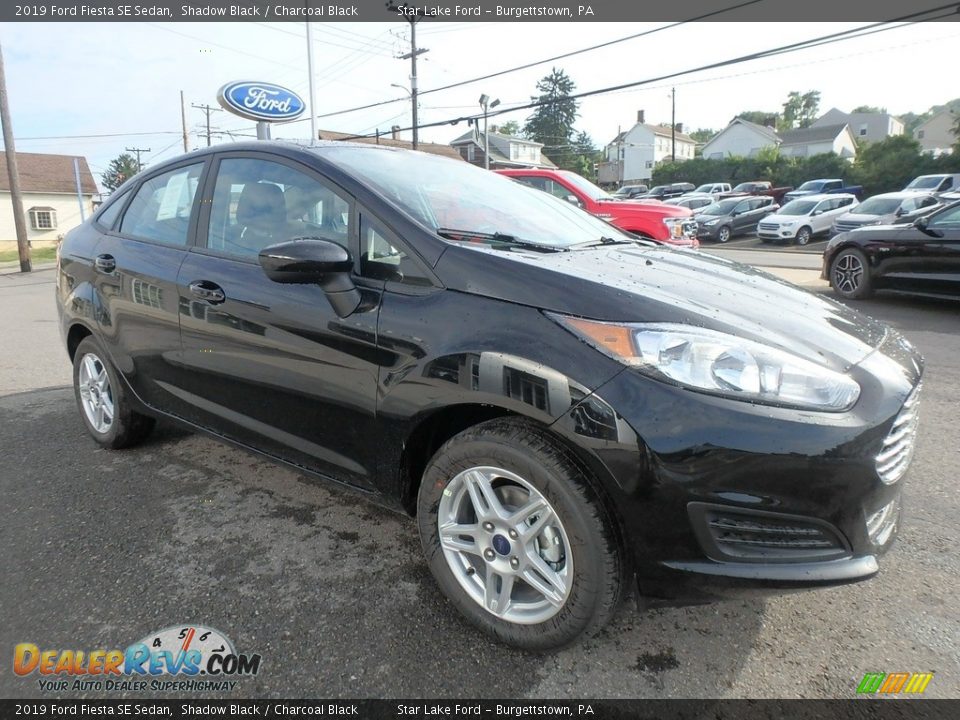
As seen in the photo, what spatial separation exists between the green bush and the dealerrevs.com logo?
39.4 meters

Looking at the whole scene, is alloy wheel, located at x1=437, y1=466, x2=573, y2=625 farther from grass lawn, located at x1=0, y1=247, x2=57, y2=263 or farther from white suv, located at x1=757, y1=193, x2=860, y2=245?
Result: grass lawn, located at x1=0, y1=247, x2=57, y2=263

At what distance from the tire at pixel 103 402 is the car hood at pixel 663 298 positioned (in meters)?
2.44

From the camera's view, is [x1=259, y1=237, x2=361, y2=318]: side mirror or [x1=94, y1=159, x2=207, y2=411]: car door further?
[x1=94, y1=159, x2=207, y2=411]: car door

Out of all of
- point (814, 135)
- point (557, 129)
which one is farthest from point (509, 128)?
point (814, 135)

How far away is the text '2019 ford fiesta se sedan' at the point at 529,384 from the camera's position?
67.7 inches

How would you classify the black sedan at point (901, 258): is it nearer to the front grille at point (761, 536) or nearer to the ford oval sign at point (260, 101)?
the front grille at point (761, 536)

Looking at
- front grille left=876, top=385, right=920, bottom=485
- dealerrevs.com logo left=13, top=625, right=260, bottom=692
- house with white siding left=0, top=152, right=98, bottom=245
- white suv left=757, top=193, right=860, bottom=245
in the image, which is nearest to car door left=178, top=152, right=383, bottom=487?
dealerrevs.com logo left=13, top=625, right=260, bottom=692

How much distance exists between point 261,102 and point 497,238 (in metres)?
12.9

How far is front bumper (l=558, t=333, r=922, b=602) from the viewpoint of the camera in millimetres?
1686

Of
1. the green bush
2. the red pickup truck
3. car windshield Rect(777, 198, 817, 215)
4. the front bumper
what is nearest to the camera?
the front bumper

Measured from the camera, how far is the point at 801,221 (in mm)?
21469

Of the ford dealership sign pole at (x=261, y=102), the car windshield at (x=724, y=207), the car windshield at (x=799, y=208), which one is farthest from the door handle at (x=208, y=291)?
the car windshield at (x=724, y=207)

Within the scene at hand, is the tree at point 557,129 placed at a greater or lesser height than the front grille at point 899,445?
greater

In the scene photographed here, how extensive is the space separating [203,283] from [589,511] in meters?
2.01
